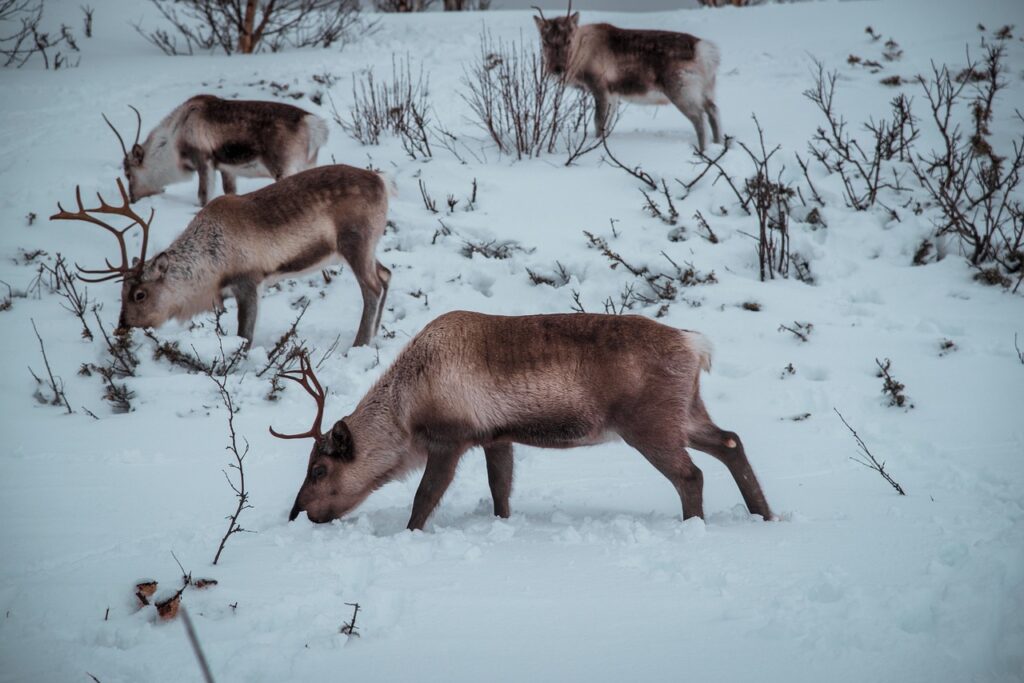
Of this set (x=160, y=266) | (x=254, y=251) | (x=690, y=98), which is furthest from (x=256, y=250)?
(x=690, y=98)

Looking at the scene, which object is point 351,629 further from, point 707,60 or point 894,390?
point 707,60

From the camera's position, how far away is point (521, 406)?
422 cm

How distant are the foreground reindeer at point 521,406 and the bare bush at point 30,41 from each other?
38.2 ft

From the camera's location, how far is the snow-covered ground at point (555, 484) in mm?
2893

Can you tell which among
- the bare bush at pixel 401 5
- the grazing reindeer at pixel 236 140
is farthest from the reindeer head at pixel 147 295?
the bare bush at pixel 401 5

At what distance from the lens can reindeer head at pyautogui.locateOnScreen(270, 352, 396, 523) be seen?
14.2ft

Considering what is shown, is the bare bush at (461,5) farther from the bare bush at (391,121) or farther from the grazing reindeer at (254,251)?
the grazing reindeer at (254,251)

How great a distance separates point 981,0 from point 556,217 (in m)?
10.1

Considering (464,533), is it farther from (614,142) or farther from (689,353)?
(614,142)

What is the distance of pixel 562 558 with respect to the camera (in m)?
3.69

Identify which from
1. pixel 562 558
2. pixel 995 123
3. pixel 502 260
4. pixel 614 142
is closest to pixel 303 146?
pixel 502 260

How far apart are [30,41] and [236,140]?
8066 mm

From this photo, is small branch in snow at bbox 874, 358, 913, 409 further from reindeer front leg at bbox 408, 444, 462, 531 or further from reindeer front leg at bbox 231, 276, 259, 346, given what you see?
reindeer front leg at bbox 231, 276, 259, 346

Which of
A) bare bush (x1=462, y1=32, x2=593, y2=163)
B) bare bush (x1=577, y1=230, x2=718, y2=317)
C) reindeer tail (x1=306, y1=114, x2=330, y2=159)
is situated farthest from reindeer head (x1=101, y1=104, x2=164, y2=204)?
bare bush (x1=577, y1=230, x2=718, y2=317)
